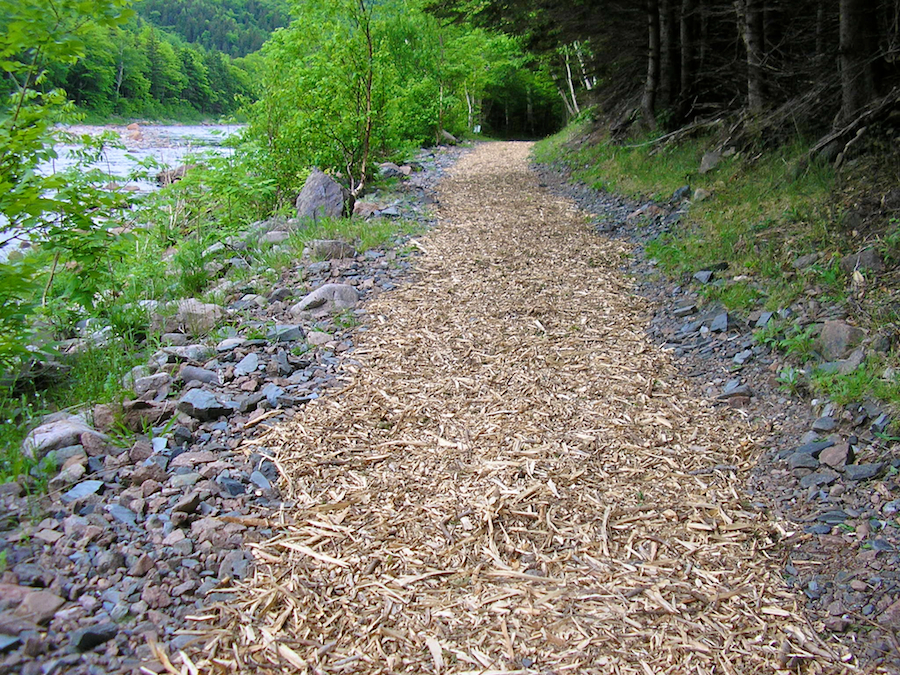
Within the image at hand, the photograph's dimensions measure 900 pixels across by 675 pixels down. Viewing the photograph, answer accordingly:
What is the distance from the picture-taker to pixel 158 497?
8.71 feet

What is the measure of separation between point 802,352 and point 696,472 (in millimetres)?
1256

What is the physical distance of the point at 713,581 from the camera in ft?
7.84

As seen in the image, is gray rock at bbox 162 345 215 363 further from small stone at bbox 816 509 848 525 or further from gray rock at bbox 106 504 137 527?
small stone at bbox 816 509 848 525

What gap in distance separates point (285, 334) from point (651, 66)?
9.18m

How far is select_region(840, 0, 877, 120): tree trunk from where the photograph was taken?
18.5 ft

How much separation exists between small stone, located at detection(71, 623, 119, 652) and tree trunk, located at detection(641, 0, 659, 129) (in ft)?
35.6

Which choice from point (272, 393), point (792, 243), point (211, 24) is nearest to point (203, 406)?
point (272, 393)

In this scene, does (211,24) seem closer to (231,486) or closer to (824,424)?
(231,486)

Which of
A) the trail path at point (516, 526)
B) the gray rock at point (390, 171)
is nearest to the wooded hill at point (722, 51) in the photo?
the gray rock at point (390, 171)

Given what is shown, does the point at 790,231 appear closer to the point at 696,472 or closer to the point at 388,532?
the point at 696,472

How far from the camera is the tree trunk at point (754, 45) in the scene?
23.9ft

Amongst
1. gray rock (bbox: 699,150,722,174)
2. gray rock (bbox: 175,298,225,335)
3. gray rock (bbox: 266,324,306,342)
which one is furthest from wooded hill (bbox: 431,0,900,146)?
gray rock (bbox: 175,298,225,335)

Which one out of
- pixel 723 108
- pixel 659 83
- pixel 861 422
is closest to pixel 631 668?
pixel 861 422

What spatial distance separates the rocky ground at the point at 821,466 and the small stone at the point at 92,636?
241 cm
